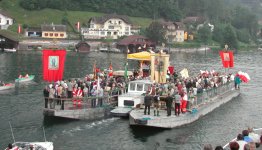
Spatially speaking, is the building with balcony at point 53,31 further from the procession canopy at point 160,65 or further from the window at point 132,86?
the procession canopy at point 160,65

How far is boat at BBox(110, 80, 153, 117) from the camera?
90.7 feet

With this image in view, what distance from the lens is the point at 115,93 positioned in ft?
98.4

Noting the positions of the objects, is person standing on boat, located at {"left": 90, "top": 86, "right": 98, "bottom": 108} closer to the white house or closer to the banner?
the banner

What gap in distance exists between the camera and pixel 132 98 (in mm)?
28156

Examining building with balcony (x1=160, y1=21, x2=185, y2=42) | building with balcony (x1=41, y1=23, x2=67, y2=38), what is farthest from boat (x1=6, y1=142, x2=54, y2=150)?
building with balcony (x1=160, y1=21, x2=185, y2=42)

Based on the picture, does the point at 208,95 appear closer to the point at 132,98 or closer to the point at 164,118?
the point at 132,98

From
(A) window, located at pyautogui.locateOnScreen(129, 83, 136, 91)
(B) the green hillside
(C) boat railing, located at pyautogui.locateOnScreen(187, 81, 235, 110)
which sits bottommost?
(C) boat railing, located at pyautogui.locateOnScreen(187, 81, 235, 110)

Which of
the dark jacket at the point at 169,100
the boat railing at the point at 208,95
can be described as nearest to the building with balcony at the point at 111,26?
the boat railing at the point at 208,95

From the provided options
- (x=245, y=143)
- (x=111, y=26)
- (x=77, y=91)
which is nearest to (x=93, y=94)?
(x=77, y=91)

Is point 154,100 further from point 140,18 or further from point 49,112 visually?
point 140,18

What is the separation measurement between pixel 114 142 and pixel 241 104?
65.9ft

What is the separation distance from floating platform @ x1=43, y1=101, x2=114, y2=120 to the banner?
9.07ft

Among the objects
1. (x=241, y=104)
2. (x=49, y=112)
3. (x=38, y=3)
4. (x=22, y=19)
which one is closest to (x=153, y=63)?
(x=49, y=112)

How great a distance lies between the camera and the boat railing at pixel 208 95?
27628 millimetres
